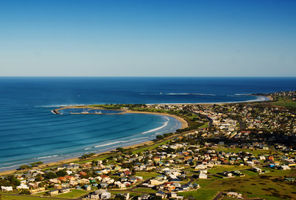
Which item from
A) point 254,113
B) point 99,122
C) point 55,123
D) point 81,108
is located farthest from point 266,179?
point 81,108

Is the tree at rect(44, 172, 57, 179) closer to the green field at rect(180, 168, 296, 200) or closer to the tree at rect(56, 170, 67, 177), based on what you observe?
the tree at rect(56, 170, 67, 177)

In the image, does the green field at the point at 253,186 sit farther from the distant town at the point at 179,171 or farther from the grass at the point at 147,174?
the grass at the point at 147,174

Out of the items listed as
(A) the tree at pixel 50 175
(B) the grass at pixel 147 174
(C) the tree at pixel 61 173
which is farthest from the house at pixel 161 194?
(A) the tree at pixel 50 175

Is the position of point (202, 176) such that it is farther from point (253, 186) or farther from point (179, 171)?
point (253, 186)

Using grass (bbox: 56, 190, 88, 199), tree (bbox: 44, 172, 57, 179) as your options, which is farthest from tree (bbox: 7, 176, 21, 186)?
grass (bbox: 56, 190, 88, 199)

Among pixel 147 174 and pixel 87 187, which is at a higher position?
pixel 87 187

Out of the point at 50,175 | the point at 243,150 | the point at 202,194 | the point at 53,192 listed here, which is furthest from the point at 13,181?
the point at 243,150

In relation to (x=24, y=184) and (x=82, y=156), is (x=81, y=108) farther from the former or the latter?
(x=24, y=184)

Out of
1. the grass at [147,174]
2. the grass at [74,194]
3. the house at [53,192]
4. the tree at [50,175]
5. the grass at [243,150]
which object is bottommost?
the grass at [243,150]
